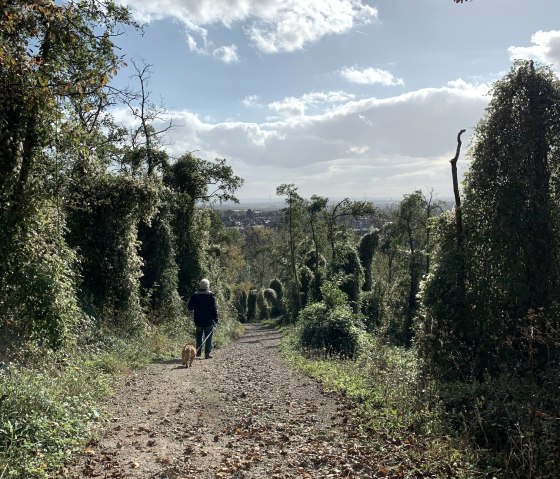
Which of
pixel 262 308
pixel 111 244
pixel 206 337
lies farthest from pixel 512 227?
pixel 262 308

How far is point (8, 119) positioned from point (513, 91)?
33.8ft

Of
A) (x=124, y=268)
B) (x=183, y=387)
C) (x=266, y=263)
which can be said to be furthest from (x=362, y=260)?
(x=266, y=263)

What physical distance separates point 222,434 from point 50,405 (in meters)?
2.25

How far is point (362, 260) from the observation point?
114 ft

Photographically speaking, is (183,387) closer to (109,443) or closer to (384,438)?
(109,443)

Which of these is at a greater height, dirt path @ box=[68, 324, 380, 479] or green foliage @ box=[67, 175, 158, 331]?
green foliage @ box=[67, 175, 158, 331]

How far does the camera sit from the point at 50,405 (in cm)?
538

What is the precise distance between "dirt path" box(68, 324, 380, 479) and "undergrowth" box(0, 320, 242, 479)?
0.26 m

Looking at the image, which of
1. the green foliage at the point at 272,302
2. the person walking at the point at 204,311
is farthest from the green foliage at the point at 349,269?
the green foliage at the point at 272,302

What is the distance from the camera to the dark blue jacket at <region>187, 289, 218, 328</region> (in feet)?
40.1

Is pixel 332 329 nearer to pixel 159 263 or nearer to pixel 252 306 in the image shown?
pixel 159 263

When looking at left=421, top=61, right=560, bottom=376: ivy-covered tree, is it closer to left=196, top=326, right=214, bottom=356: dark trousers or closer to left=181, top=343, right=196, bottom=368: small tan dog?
left=181, top=343, right=196, bottom=368: small tan dog

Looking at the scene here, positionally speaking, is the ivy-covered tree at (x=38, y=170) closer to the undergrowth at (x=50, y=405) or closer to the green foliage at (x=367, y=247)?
the undergrowth at (x=50, y=405)

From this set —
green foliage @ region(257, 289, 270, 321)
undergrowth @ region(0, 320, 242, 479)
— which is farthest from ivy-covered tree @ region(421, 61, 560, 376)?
green foliage @ region(257, 289, 270, 321)
